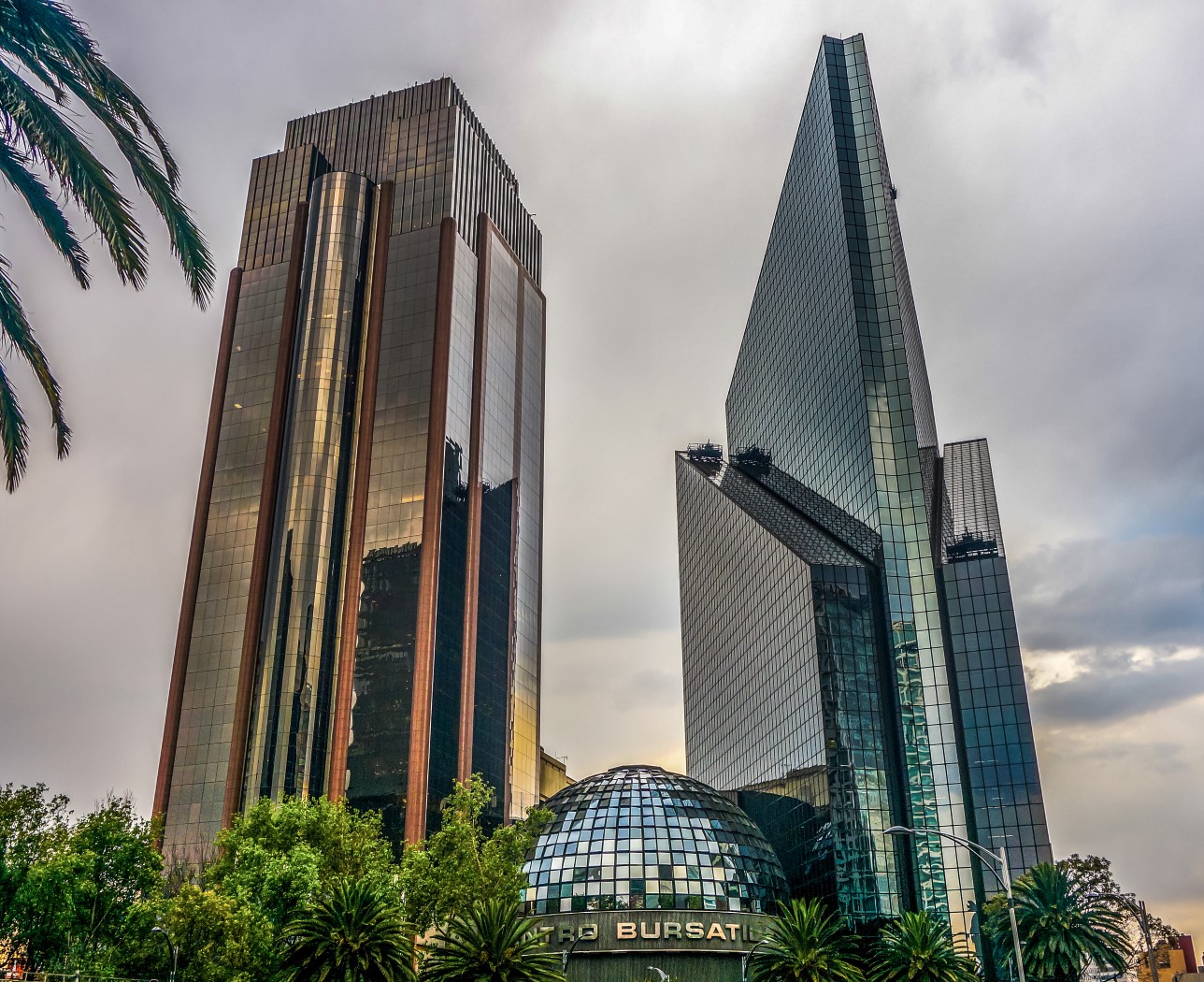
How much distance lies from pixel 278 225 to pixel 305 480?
42536mm

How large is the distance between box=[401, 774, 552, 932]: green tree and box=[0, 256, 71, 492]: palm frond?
48.4m

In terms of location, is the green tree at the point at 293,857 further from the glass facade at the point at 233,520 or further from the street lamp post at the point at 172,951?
the glass facade at the point at 233,520

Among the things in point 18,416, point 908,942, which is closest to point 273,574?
point 908,942

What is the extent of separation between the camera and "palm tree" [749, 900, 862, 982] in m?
69.0

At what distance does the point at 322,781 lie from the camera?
4855 inches

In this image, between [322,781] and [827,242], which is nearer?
[322,781]

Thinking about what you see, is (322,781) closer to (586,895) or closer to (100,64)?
(586,895)

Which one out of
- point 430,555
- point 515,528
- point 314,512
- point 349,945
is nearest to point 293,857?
point 349,945

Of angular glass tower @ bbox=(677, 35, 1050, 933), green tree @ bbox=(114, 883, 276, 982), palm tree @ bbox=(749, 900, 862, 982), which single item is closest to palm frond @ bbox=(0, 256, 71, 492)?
green tree @ bbox=(114, 883, 276, 982)

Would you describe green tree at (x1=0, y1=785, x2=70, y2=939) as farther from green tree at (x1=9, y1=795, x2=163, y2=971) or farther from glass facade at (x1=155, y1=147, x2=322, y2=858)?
glass facade at (x1=155, y1=147, x2=322, y2=858)

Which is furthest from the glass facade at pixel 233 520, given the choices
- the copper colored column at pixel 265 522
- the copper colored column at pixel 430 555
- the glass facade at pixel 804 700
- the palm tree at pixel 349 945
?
the palm tree at pixel 349 945

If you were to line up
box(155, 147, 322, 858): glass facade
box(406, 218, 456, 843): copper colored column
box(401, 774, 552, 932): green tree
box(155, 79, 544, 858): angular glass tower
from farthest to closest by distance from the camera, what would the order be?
box(155, 147, 322, 858): glass facade < box(155, 79, 544, 858): angular glass tower < box(406, 218, 456, 843): copper colored column < box(401, 774, 552, 932): green tree

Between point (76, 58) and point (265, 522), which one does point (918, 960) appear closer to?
point (76, 58)

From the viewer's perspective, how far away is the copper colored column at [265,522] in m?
126
